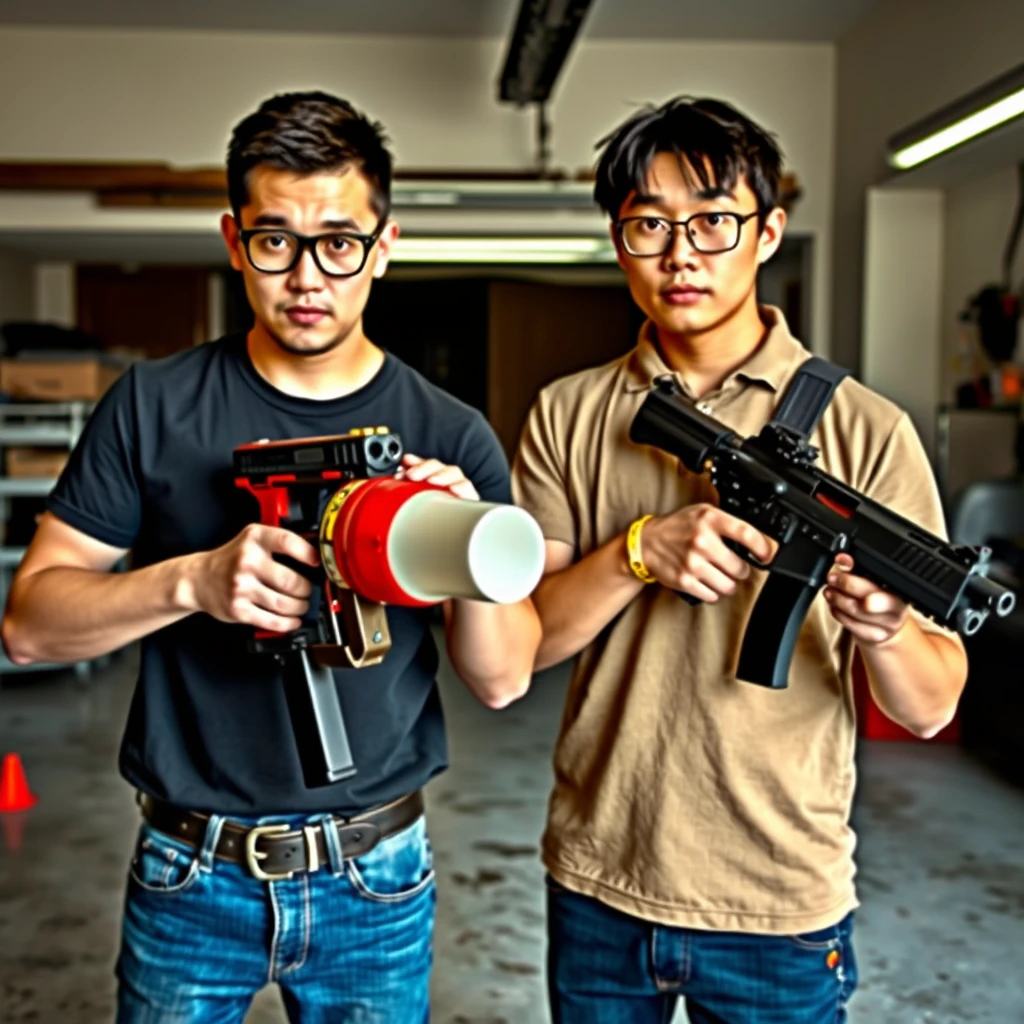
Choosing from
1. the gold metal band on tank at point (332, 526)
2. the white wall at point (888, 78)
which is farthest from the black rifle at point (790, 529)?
the white wall at point (888, 78)

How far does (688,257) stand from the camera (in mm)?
1272

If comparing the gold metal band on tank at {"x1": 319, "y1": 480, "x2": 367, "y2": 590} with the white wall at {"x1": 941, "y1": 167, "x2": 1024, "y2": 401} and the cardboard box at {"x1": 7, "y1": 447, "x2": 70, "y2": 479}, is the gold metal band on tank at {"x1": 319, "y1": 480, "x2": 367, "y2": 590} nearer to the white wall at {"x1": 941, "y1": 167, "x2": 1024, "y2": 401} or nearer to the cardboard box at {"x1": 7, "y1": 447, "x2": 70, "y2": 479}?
the white wall at {"x1": 941, "y1": 167, "x2": 1024, "y2": 401}

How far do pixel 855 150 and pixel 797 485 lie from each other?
4.93 m

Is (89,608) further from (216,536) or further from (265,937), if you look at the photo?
(265,937)

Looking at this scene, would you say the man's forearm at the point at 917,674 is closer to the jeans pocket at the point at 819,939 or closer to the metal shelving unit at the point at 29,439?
the jeans pocket at the point at 819,939

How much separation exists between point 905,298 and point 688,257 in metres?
4.63

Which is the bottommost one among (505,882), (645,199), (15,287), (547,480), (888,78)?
(505,882)

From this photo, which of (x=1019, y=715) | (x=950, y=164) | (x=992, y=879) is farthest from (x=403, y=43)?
(x=992, y=879)

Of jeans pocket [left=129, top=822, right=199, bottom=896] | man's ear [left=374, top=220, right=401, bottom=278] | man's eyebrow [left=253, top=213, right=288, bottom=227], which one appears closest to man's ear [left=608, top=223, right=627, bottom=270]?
man's ear [left=374, top=220, right=401, bottom=278]

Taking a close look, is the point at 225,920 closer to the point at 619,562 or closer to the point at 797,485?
the point at 619,562

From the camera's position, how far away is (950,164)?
4824 mm

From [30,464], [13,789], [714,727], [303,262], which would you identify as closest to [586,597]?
[714,727]

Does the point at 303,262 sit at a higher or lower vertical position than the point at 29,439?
higher

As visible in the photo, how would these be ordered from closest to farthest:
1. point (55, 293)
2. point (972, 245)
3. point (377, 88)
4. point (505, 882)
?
1. point (505, 882)
2. point (972, 245)
3. point (377, 88)
4. point (55, 293)
